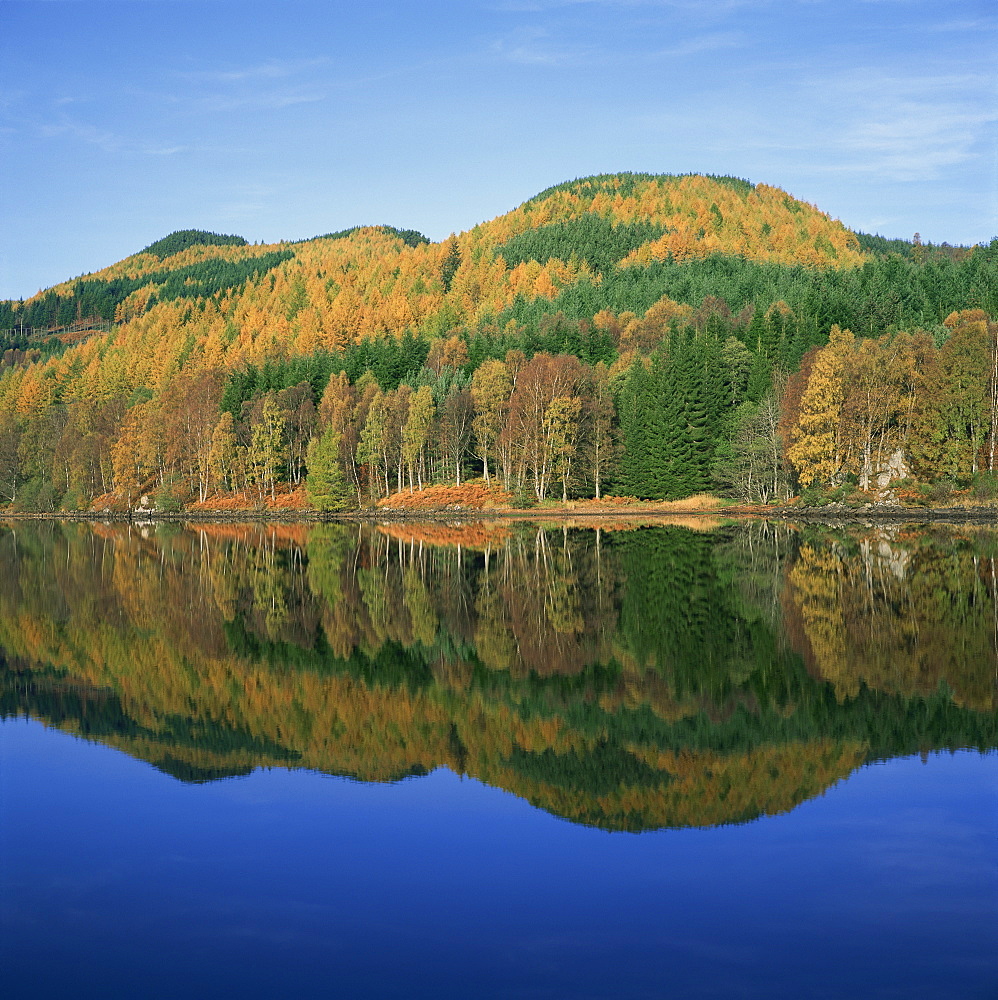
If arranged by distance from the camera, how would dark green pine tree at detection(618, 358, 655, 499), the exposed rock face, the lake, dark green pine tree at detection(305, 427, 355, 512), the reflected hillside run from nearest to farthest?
the lake < the reflected hillside < the exposed rock face < dark green pine tree at detection(618, 358, 655, 499) < dark green pine tree at detection(305, 427, 355, 512)

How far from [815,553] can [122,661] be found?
87.3ft

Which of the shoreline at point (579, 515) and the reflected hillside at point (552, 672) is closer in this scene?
the reflected hillside at point (552, 672)

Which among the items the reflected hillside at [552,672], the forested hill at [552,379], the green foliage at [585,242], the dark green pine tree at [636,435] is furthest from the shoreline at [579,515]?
the green foliage at [585,242]

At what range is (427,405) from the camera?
90.9m

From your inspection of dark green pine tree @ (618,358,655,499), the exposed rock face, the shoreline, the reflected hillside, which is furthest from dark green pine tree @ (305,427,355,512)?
the reflected hillside

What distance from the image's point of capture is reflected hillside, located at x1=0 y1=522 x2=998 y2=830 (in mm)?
12000

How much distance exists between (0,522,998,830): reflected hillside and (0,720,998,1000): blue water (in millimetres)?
826

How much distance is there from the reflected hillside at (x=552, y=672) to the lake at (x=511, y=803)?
0.08 meters

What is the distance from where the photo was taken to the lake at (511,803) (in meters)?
7.49

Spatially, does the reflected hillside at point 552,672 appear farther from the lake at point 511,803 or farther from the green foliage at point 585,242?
the green foliage at point 585,242

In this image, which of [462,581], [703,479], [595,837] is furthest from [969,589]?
[703,479]

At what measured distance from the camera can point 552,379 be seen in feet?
273

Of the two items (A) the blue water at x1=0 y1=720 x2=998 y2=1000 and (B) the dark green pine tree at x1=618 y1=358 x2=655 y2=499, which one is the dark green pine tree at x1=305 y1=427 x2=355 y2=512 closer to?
(B) the dark green pine tree at x1=618 y1=358 x2=655 y2=499

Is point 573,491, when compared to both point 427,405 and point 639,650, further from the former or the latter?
point 639,650
